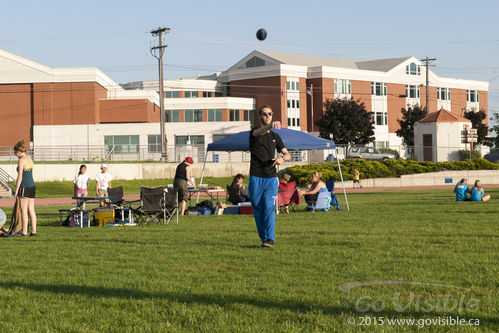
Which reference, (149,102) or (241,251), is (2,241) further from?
(149,102)

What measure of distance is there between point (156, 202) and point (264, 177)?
7.00 metres

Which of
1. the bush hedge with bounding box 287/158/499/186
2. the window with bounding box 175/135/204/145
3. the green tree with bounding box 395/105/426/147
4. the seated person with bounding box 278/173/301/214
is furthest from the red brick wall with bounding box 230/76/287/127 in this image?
the seated person with bounding box 278/173/301/214

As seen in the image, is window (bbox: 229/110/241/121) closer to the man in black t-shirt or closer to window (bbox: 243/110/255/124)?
window (bbox: 243/110/255/124)

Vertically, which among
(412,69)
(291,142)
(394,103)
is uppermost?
(412,69)

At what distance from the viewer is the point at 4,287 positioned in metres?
7.42

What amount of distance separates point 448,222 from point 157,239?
661 centimetres

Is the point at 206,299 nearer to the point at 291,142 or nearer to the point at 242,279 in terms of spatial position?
the point at 242,279

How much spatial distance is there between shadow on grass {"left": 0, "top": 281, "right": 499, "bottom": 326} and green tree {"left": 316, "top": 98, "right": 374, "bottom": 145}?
66318 mm

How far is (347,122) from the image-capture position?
72.9m

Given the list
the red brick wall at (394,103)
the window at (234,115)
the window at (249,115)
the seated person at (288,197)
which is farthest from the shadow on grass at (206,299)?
the red brick wall at (394,103)

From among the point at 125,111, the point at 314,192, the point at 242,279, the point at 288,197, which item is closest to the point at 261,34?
the point at 314,192

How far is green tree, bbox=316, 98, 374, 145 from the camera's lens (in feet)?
238

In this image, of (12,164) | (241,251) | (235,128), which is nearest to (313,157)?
(235,128)

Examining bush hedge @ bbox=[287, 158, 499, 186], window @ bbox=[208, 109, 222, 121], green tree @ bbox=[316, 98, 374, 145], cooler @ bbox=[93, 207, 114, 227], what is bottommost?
cooler @ bbox=[93, 207, 114, 227]
